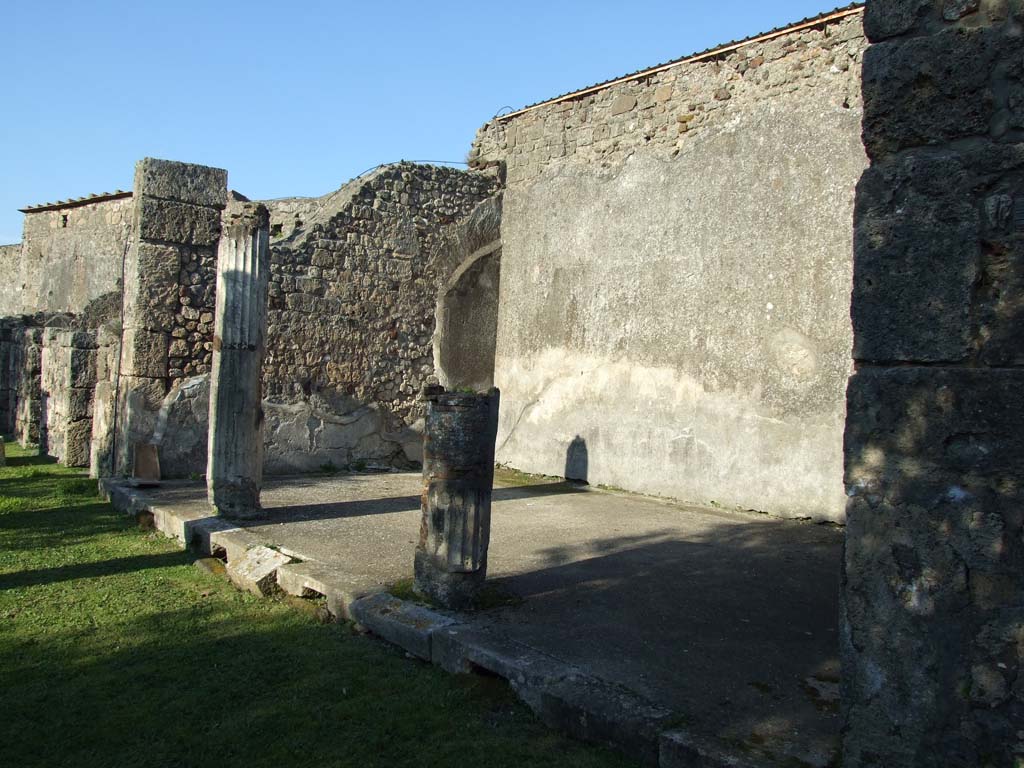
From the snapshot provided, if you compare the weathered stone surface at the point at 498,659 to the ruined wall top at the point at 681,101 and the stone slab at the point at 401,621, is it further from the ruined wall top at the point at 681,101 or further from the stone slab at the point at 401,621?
the ruined wall top at the point at 681,101

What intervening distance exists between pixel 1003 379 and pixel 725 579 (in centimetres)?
352

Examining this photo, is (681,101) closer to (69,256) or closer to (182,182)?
(182,182)

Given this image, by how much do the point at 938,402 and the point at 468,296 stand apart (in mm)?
9394

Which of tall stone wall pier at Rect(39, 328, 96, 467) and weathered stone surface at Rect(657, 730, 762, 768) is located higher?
tall stone wall pier at Rect(39, 328, 96, 467)

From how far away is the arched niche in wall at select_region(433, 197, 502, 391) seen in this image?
11570 mm

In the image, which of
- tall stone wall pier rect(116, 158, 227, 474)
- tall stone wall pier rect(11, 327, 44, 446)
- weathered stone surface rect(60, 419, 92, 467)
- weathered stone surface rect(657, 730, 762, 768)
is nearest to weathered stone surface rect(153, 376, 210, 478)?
tall stone wall pier rect(116, 158, 227, 474)

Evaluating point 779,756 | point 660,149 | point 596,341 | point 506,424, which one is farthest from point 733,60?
point 779,756

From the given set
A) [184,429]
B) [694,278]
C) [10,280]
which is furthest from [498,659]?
[10,280]

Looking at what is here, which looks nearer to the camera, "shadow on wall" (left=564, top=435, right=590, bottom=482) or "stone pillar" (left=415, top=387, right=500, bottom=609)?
"stone pillar" (left=415, top=387, right=500, bottom=609)

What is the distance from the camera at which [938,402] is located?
255 centimetres

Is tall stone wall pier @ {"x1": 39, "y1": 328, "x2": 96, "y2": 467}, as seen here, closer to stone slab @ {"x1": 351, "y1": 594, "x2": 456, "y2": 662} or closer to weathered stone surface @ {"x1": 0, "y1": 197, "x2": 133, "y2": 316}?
weathered stone surface @ {"x1": 0, "y1": 197, "x2": 133, "y2": 316}

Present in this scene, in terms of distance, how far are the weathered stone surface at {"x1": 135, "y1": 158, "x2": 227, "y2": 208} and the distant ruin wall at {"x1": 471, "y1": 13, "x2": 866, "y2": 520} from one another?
13.0ft

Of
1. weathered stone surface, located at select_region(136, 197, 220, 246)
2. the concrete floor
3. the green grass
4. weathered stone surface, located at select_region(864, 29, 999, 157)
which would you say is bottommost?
the green grass

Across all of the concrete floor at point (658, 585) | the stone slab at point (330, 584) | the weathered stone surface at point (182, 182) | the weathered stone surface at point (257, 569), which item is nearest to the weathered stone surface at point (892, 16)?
the concrete floor at point (658, 585)
